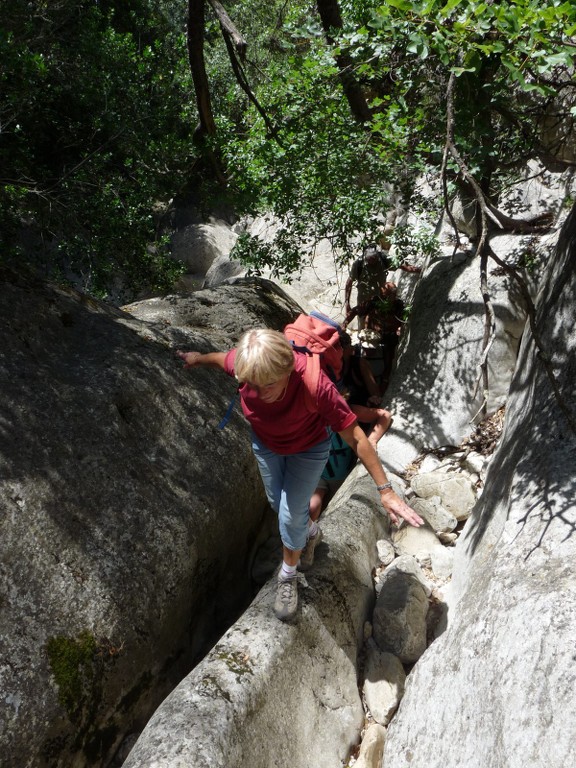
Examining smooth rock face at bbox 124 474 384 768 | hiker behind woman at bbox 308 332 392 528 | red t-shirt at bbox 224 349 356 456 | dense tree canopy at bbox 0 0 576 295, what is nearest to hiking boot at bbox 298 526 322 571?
smooth rock face at bbox 124 474 384 768

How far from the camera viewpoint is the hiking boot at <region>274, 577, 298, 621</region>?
3.40 m

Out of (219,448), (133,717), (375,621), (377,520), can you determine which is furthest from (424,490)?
(133,717)

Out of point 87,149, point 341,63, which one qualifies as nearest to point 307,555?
point 341,63

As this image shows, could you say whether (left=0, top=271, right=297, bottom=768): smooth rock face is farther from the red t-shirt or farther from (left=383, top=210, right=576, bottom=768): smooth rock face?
(left=383, top=210, right=576, bottom=768): smooth rock face

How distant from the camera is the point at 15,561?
3.04 metres

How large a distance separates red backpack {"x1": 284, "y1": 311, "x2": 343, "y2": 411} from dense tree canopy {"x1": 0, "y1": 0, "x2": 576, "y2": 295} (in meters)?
2.13

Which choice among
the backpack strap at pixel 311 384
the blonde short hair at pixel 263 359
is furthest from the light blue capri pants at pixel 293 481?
the blonde short hair at pixel 263 359

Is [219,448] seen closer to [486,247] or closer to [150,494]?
[150,494]

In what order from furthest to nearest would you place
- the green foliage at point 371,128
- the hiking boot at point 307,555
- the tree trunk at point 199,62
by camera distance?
1. the tree trunk at point 199,62
2. the green foliage at point 371,128
3. the hiking boot at point 307,555

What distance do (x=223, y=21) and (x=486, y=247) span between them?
453cm

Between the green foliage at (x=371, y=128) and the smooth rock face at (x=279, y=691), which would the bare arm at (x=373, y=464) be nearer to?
the smooth rock face at (x=279, y=691)

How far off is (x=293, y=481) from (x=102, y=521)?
1.21 m

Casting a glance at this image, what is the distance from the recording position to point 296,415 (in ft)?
9.90

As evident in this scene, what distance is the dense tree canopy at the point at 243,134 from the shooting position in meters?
5.34
